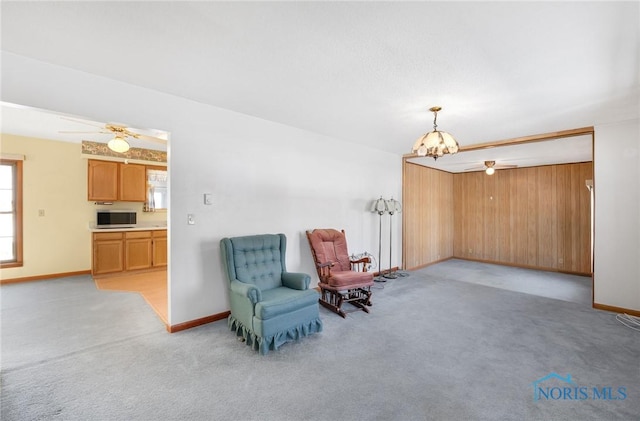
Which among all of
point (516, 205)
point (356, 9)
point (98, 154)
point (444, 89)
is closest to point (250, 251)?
point (356, 9)

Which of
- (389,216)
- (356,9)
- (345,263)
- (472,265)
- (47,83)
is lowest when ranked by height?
(472,265)

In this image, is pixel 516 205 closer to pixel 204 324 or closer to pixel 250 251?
pixel 250 251

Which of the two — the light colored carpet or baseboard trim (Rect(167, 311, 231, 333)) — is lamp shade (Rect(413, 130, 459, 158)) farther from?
baseboard trim (Rect(167, 311, 231, 333))

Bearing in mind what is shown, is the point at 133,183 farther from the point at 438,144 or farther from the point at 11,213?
the point at 438,144

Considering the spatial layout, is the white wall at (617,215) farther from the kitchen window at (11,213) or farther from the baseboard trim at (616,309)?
the kitchen window at (11,213)

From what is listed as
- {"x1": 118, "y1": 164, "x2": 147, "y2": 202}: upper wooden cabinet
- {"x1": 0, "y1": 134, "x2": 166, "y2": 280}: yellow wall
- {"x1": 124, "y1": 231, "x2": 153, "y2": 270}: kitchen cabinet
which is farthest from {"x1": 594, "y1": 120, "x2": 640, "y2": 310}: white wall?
{"x1": 0, "y1": 134, "x2": 166, "y2": 280}: yellow wall

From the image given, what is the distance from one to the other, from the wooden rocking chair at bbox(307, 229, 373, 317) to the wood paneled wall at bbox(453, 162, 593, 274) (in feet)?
16.3

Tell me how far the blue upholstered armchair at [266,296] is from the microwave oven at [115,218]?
392 centimetres

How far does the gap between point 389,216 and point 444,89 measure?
322 cm

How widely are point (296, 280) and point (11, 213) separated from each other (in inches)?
216

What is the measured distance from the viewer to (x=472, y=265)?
673cm

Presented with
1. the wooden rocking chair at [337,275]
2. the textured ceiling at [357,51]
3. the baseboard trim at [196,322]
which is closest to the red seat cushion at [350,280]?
the wooden rocking chair at [337,275]

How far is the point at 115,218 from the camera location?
5520 millimetres

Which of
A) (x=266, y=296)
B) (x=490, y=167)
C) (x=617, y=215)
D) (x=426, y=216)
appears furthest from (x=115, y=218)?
(x=617, y=215)
